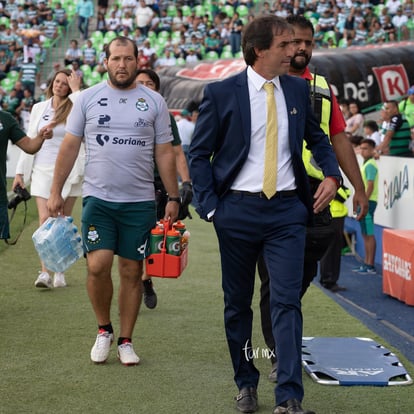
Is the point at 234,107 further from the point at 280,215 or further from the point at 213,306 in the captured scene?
the point at 213,306

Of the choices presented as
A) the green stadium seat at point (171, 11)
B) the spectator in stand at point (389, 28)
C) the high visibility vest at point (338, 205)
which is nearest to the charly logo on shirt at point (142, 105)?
the high visibility vest at point (338, 205)

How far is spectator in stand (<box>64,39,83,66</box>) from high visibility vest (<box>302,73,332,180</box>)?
97.6 feet

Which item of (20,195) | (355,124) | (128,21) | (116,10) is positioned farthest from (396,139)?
(116,10)

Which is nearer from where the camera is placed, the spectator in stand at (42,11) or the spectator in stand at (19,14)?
the spectator in stand at (42,11)

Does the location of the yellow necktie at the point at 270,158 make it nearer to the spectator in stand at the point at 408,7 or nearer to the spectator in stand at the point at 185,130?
the spectator in stand at the point at 185,130

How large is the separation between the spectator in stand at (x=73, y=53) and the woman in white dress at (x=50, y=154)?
25.8m

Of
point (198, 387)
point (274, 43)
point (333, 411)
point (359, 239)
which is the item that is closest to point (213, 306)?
point (198, 387)

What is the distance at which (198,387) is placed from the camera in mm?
5488

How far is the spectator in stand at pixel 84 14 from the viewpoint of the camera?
124 ft

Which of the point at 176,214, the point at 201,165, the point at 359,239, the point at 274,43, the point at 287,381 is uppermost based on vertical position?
the point at 274,43

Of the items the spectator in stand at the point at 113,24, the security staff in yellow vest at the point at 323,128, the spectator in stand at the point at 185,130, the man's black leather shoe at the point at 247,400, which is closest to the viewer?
the man's black leather shoe at the point at 247,400

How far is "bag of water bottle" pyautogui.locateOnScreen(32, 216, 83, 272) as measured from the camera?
6621 millimetres

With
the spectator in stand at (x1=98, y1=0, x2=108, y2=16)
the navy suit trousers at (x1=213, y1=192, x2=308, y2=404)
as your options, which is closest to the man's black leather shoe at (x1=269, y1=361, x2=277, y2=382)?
the navy suit trousers at (x1=213, y1=192, x2=308, y2=404)

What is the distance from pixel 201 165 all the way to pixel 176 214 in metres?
1.27
